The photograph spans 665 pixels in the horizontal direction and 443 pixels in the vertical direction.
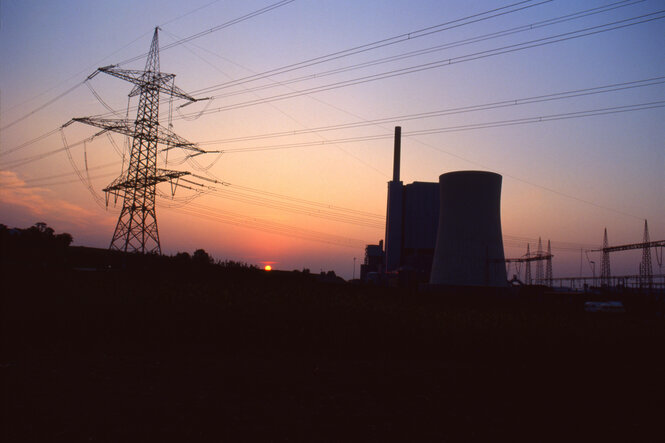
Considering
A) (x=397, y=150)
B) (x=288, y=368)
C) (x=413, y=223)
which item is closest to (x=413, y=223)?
(x=413, y=223)

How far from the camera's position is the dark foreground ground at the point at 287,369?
4215 millimetres

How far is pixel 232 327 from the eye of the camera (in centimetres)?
818

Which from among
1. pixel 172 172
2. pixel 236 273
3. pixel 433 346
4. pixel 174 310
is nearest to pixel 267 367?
pixel 174 310

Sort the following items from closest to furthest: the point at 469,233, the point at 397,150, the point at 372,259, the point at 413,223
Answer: the point at 469,233 < the point at 397,150 < the point at 413,223 < the point at 372,259

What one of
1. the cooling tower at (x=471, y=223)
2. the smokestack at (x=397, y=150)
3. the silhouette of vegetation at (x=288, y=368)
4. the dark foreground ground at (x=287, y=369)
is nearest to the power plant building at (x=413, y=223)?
the smokestack at (x=397, y=150)

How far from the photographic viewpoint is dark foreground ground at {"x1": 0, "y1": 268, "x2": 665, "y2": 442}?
13.8 feet

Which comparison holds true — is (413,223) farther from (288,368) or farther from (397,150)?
(288,368)

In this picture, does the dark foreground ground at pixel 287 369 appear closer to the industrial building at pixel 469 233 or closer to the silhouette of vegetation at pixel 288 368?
the silhouette of vegetation at pixel 288 368

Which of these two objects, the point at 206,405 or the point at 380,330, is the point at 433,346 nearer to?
the point at 380,330

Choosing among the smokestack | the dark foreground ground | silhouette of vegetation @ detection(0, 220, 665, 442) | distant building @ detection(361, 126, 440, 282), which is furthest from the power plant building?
the dark foreground ground

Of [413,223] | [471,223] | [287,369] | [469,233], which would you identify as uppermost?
[413,223]

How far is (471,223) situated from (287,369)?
1828cm

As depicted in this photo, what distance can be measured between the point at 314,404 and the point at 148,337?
3.86 meters

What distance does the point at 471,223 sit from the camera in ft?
74.9
